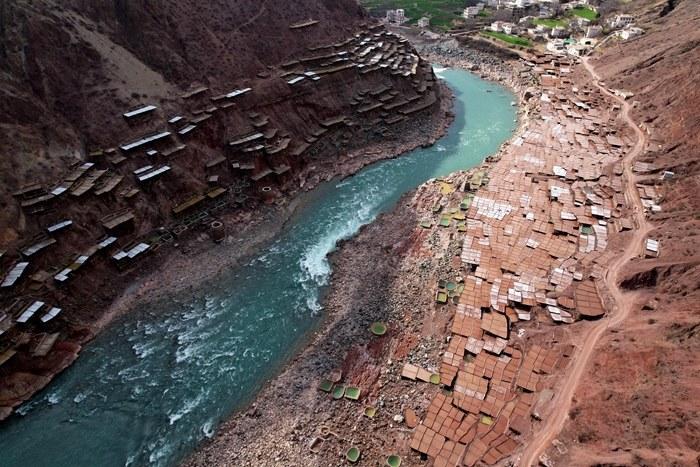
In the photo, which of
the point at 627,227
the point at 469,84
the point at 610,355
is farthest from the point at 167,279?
the point at 469,84

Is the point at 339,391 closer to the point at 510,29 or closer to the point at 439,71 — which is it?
the point at 439,71

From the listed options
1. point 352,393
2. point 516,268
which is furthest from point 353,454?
point 516,268

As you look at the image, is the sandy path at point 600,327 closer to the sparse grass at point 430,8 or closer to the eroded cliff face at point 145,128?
the eroded cliff face at point 145,128

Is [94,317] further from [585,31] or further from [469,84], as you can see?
[585,31]

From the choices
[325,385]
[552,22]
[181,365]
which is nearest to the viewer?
[325,385]

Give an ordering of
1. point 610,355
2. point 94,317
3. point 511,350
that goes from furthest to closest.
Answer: point 94,317, point 511,350, point 610,355

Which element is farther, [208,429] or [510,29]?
[510,29]
